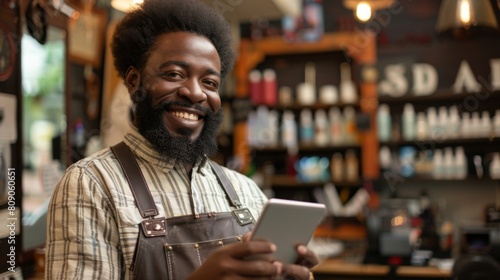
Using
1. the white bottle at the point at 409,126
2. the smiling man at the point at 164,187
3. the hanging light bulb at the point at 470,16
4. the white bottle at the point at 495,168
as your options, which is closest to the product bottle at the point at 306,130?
the white bottle at the point at 409,126

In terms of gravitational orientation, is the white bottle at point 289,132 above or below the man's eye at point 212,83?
above

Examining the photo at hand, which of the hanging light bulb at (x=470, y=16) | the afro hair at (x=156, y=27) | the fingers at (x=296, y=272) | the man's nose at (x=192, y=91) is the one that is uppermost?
the hanging light bulb at (x=470, y=16)

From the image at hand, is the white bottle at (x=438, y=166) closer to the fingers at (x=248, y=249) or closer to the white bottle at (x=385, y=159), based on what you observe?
the white bottle at (x=385, y=159)

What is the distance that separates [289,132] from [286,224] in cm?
400

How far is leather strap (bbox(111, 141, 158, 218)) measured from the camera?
127 cm

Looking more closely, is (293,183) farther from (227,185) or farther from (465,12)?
(227,185)

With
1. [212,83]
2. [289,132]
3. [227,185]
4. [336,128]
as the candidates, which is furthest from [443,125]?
[212,83]

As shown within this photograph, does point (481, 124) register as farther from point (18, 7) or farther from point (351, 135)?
point (18, 7)

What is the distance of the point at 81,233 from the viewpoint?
1.16 m

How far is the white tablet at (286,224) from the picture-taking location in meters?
1.12

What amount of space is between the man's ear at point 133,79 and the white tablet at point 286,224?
522 mm

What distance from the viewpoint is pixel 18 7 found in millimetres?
2178

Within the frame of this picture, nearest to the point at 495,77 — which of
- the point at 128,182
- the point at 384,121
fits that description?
the point at 384,121

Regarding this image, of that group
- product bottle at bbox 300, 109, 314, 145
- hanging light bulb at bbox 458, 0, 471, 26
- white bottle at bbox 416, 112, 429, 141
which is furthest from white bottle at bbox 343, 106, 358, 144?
hanging light bulb at bbox 458, 0, 471, 26
